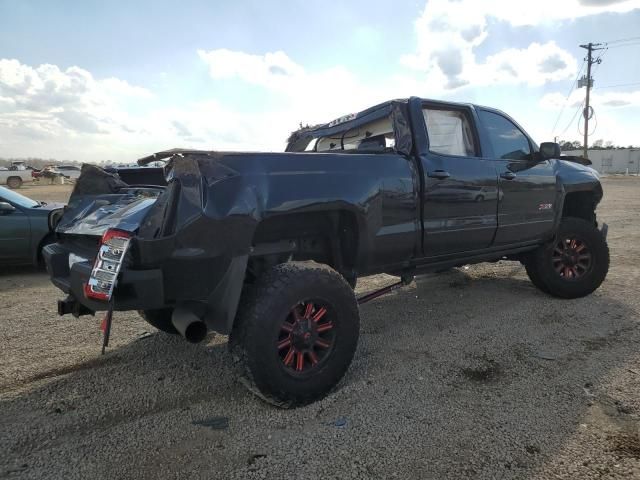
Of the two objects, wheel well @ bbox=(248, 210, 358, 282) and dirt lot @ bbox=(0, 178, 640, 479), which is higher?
wheel well @ bbox=(248, 210, 358, 282)

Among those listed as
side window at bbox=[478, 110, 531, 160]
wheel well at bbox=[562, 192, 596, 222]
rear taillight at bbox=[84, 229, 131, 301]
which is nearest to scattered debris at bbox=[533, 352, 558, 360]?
side window at bbox=[478, 110, 531, 160]

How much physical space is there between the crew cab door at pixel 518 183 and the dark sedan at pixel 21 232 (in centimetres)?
591

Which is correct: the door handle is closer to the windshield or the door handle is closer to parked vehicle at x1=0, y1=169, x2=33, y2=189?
the windshield

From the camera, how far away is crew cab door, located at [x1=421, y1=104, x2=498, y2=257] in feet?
12.6

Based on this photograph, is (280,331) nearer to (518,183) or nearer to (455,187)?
(455,187)

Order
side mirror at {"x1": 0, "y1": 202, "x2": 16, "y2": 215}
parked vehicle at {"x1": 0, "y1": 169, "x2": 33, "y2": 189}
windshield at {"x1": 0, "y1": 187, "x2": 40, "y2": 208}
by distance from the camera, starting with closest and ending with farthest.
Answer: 1. side mirror at {"x1": 0, "y1": 202, "x2": 16, "y2": 215}
2. windshield at {"x1": 0, "y1": 187, "x2": 40, "y2": 208}
3. parked vehicle at {"x1": 0, "y1": 169, "x2": 33, "y2": 189}

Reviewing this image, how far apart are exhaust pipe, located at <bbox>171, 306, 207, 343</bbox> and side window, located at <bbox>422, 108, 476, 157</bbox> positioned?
2.42 metres

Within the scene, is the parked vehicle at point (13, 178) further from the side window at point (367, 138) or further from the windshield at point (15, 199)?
the side window at point (367, 138)

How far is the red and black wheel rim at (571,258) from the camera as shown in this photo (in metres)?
5.25

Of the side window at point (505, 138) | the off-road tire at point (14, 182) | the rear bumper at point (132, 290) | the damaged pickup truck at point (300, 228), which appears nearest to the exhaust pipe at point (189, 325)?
the damaged pickup truck at point (300, 228)

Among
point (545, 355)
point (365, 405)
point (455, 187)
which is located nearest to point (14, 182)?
point (455, 187)

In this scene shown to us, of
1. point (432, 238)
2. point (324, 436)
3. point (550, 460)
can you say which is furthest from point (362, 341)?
point (550, 460)

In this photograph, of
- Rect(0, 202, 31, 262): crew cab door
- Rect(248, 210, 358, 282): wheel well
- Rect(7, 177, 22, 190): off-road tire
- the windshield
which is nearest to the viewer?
Rect(248, 210, 358, 282): wheel well

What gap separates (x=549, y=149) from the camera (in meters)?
4.73
